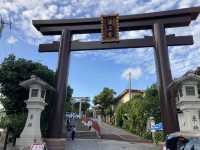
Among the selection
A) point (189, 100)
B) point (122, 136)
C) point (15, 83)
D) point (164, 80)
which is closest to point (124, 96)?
point (122, 136)

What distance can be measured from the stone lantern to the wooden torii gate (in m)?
0.95

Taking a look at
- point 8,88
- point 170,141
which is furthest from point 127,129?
point 170,141

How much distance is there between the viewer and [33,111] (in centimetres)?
1471

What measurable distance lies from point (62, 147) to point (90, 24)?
27.9 ft

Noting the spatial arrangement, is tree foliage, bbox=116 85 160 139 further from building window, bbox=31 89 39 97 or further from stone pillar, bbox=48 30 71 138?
building window, bbox=31 89 39 97

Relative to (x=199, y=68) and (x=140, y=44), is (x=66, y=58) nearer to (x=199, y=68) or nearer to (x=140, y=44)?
(x=140, y=44)

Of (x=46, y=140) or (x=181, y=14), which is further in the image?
(x=181, y=14)

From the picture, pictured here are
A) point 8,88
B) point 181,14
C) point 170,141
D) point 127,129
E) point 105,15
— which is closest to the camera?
point 170,141

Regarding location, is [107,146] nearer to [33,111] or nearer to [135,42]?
[33,111]

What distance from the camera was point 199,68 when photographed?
28.8 metres

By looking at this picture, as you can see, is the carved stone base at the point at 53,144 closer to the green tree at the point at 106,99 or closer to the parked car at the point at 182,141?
the parked car at the point at 182,141

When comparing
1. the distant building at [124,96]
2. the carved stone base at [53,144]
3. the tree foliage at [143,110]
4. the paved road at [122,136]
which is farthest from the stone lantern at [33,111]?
the distant building at [124,96]

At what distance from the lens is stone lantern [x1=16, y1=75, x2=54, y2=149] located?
13.7 m

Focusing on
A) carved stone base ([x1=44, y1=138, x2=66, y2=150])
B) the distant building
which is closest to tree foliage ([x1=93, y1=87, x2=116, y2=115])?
the distant building
